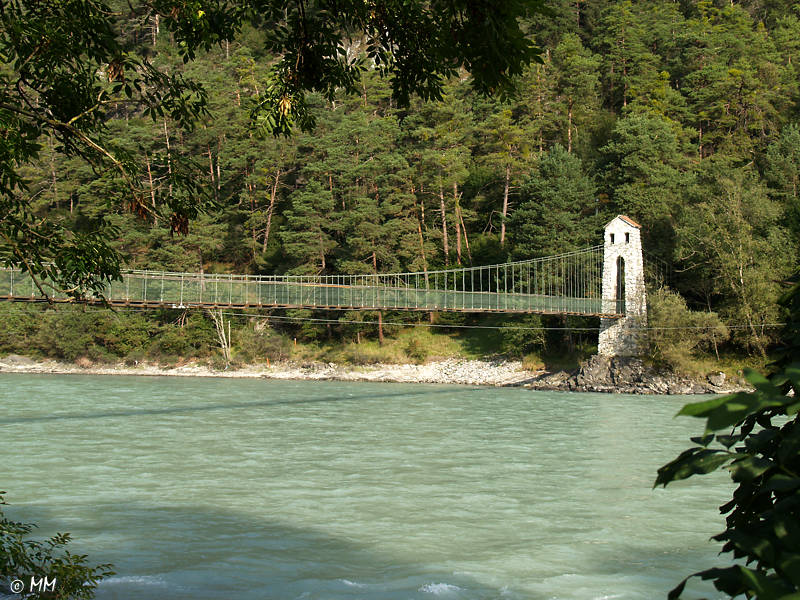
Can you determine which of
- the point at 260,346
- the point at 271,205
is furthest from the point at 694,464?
the point at 271,205

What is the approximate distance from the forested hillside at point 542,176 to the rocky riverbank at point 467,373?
1143 millimetres

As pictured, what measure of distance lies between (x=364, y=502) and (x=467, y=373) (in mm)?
17419

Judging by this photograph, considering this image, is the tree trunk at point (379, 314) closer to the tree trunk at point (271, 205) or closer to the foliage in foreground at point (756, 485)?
the tree trunk at point (271, 205)

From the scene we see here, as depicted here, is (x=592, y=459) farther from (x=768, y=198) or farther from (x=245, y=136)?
(x=245, y=136)

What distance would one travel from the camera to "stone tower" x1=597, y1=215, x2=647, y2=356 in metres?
21.4

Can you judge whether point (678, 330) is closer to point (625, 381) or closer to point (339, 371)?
point (625, 381)

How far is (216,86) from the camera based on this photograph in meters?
33.2

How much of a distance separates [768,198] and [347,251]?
13969 mm

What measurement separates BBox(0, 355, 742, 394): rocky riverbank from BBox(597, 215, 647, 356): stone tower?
→ 0.61 metres

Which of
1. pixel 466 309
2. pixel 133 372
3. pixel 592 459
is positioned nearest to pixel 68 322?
pixel 133 372

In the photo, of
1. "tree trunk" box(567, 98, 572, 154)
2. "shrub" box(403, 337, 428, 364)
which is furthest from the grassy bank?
"tree trunk" box(567, 98, 572, 154)

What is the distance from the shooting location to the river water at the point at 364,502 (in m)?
4.54

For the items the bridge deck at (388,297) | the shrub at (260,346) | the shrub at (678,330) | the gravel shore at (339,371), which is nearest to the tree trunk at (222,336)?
the shrub at (260,346)

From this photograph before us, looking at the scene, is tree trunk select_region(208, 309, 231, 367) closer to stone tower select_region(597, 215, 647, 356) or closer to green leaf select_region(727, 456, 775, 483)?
stone tower select_region(597, 215, 647, 356)
